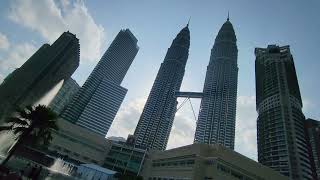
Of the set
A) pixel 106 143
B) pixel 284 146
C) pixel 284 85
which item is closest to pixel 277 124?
pixel 284 146

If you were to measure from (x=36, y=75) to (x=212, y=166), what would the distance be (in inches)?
1849

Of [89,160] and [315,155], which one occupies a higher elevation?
[315,155]

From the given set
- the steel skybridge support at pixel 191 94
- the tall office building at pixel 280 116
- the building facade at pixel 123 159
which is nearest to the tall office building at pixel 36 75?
the building facade at pixel 123 159

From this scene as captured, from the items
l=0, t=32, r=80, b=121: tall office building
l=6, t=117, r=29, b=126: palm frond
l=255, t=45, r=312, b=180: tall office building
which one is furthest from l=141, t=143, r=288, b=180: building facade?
l=255, t=45, r=312, b=180: tall office building

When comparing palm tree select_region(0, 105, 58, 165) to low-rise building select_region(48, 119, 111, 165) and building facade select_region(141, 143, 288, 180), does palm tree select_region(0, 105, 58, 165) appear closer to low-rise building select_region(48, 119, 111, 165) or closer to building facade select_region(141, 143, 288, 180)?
building facade select_region(141, 143, 288, 180)

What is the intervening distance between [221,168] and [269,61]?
143m

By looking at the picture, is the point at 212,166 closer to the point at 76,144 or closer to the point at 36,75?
the point at 36,75

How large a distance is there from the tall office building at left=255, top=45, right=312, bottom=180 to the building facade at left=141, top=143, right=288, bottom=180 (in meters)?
51.6

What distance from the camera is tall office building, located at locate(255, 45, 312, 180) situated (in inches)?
4751

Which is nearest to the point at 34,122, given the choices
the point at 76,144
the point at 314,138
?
the point at 76,144

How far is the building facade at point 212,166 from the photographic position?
2388 inches

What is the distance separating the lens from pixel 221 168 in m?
60.9

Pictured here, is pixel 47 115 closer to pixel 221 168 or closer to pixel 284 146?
pixel 221 168

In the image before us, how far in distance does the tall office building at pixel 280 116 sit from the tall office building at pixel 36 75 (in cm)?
11229
